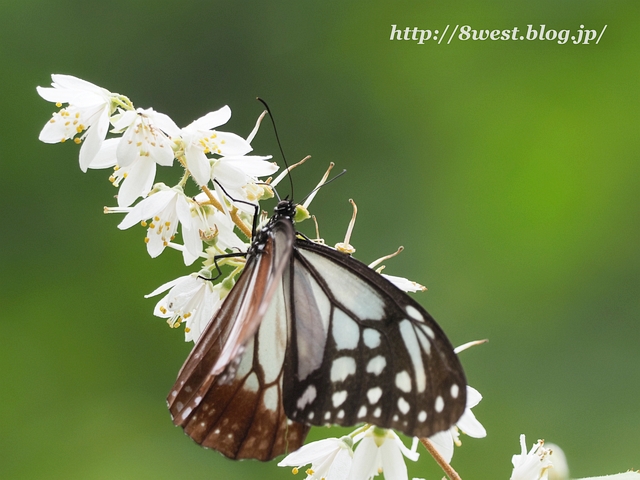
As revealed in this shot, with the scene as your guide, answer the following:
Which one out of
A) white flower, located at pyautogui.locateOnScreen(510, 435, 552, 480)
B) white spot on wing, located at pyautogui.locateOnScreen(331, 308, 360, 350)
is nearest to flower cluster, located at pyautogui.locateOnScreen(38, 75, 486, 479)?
white flower, located at pyautogui.locateOnScreen(510, 435, 552, 480)

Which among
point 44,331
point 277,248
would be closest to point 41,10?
point 44,331

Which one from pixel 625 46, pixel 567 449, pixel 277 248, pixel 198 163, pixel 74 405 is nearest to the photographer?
pixel 277 248

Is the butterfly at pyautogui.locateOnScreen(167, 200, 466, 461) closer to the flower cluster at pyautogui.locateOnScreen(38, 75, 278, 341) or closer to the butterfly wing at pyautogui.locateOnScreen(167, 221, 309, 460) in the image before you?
the butterfly wing at pyautogui.locateOnScreen(167, 221, 309, 460)

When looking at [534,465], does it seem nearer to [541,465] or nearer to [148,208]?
[541,465]

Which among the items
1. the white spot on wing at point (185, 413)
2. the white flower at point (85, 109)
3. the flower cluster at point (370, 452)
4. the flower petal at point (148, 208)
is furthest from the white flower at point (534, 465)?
the white flower at point (85, 109)

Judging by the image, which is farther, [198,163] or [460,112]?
[460,112]

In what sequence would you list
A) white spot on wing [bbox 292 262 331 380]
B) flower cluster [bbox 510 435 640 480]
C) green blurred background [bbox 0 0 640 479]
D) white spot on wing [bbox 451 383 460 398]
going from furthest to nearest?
green blurred background [bbox 0 0 640 479] → flower cluster [bbox 510 435 640 480] → white spot on wing [bbox 292 262 331 380] → white spot on wing [bbox 451 383 460 398]

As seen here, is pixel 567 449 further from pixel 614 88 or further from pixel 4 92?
pixel 4 92

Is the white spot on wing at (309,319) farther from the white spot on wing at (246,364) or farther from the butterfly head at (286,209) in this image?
the butterfly head at (286,209)
